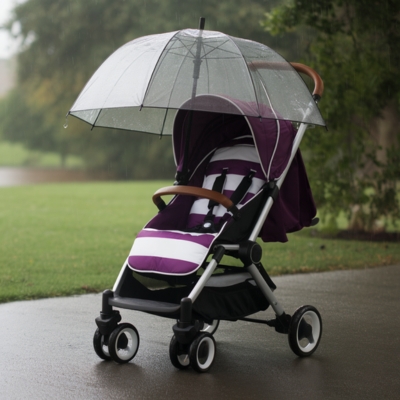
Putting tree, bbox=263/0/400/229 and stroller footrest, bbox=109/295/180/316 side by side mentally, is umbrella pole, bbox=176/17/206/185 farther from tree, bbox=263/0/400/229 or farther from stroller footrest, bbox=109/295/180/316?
tree, bbox=263/0/400/229

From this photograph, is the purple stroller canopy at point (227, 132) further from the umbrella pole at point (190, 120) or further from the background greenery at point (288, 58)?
the background greenery at point (288, 58)

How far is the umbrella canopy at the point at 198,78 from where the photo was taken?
16.2ft

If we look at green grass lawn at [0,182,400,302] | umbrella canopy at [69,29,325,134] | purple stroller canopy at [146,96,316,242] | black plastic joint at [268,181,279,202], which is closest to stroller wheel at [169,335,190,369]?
purple stroller canopy at [146,96,316,242]

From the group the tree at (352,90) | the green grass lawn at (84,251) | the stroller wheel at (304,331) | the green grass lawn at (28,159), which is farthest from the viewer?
the green grass lawn at (28,159)

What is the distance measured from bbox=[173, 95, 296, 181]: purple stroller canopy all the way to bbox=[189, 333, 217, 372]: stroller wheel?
119cm

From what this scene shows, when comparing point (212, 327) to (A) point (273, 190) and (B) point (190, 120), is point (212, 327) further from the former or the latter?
(B) point (190, 120)

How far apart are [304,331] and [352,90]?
7.42 m

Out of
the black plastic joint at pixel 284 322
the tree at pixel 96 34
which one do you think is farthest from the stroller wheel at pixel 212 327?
the tree at pixel 96 34

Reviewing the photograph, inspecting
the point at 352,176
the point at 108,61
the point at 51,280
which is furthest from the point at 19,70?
the point at 108,61

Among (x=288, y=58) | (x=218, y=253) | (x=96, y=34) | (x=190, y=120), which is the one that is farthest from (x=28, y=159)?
(x=218, y=253)

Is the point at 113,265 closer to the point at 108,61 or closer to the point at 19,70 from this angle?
the point at 108,61

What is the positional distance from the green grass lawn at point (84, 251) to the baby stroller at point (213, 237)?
2.42 m

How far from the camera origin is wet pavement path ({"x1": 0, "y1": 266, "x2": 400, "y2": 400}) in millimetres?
4500

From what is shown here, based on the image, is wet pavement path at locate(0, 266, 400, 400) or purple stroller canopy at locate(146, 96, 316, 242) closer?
wet pavement path at locate(0, 266, 400, 400)
